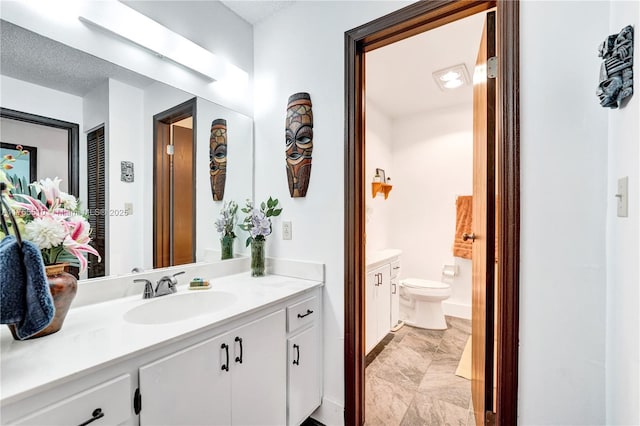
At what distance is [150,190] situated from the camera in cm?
150

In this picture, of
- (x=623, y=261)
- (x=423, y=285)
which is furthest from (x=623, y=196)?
(x=423, y=285)

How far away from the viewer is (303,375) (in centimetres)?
151

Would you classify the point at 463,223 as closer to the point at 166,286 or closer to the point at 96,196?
the point at 166,286

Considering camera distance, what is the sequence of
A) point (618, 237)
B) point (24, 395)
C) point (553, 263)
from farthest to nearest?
point (553, 263) < point (618, 237) < point (24, 395)

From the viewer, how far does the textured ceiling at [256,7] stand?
1772 mm

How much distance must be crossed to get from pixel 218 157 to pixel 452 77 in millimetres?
2157

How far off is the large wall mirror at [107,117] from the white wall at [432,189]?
258 cm

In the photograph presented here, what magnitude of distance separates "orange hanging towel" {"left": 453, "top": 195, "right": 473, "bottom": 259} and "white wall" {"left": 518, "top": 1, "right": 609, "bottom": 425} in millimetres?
2143

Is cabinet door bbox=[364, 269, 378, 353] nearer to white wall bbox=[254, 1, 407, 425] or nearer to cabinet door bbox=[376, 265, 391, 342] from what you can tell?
cabinet door bbox=[376, 265, 391, 342]

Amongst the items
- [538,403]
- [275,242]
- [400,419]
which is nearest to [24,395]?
[275,242]

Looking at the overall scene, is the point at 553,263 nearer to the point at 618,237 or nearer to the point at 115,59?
the point at 618,237

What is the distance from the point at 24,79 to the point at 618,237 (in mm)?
2129

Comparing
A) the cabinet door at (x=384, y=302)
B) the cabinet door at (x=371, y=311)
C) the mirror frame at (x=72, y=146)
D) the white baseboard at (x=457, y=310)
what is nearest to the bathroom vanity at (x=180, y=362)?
the mirror frame at (x=72, y=146)

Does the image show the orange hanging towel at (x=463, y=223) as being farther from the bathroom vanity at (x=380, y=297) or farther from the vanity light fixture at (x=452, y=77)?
the vanity light fixture at (x=452, y=77)
